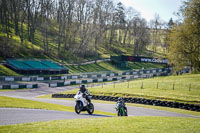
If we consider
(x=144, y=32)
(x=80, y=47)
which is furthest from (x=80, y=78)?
(x=144, y=32)

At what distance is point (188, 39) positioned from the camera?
4566cm

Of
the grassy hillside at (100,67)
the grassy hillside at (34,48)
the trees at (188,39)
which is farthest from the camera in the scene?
the grassy hillside at (100,67)

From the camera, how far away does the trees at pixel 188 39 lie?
44094mm

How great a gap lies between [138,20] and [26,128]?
9580cm

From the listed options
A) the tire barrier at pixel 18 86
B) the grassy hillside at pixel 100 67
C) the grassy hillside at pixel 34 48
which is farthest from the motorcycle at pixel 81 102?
the grassy hillside at pixel 100 67

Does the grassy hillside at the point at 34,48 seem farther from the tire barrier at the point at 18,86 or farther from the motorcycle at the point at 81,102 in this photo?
the motorcycle at the point at 81,102

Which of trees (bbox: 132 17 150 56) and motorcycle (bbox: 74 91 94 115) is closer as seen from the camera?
motorcycle (bbox: 74 91 94 115)

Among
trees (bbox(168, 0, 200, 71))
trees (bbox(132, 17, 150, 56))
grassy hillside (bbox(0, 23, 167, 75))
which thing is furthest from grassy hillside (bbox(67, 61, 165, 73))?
trees (bbox(168, 0, 200, 71))

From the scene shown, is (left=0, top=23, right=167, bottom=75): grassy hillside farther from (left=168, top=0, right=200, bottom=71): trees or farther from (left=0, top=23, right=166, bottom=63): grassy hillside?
(left=168, top=0, right=200, bottom=71): trees

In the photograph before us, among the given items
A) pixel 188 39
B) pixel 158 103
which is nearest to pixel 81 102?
pixel 158 103

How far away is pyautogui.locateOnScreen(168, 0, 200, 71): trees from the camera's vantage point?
44094mm

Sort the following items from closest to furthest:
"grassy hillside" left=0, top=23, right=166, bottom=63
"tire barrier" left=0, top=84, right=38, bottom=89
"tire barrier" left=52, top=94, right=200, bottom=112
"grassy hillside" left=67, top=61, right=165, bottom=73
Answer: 1. "tire barrier" left=52, top=94, right=200, bottom=112
2. "tire barrier" left=0, top=84, right=38, bottom=89
3. "grassy hillside" left=0, top=23, right=166, bottom=63
4. "grassy hillside" left=67, top=61, right=165, bottom=73

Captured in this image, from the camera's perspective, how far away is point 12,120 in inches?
479

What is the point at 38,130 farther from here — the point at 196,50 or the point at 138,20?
the point at 138,20
